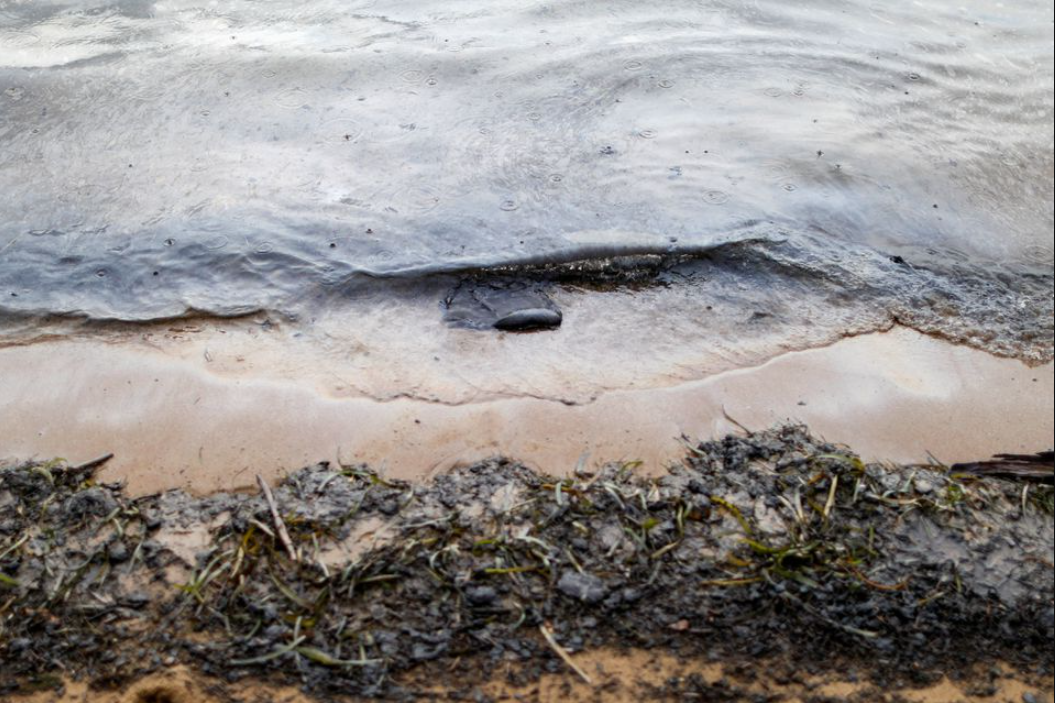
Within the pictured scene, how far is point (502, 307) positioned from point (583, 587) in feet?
5.14

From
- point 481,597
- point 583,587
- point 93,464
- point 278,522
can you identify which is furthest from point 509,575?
point 93,464

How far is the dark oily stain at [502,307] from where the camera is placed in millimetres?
3986

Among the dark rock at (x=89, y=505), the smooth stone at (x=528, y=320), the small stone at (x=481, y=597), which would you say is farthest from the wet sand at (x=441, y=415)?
the small stone at (x=481, y=597)

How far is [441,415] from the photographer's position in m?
3.56

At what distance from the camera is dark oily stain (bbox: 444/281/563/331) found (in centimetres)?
399

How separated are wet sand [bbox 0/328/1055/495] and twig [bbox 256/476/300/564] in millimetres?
113

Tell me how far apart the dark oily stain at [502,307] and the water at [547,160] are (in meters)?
0.13

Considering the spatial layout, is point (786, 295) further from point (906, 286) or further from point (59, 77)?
point (59, 77)

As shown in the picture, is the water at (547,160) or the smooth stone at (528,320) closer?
the smooth stone at (528,320)

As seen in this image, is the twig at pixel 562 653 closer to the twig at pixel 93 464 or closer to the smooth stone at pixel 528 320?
the smooth stone at pixel 528 320

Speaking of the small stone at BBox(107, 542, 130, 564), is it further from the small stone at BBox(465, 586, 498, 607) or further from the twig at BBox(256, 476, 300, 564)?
the small stone at BBox(465, 586, 498, 607)

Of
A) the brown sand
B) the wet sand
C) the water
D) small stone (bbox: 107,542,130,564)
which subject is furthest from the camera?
the water

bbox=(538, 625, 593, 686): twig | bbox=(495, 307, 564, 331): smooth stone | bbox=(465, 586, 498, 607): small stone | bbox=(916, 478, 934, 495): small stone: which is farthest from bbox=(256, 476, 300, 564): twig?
bbox=(916, 478, 934, 495): small stone

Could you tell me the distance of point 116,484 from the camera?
10.6 ft
